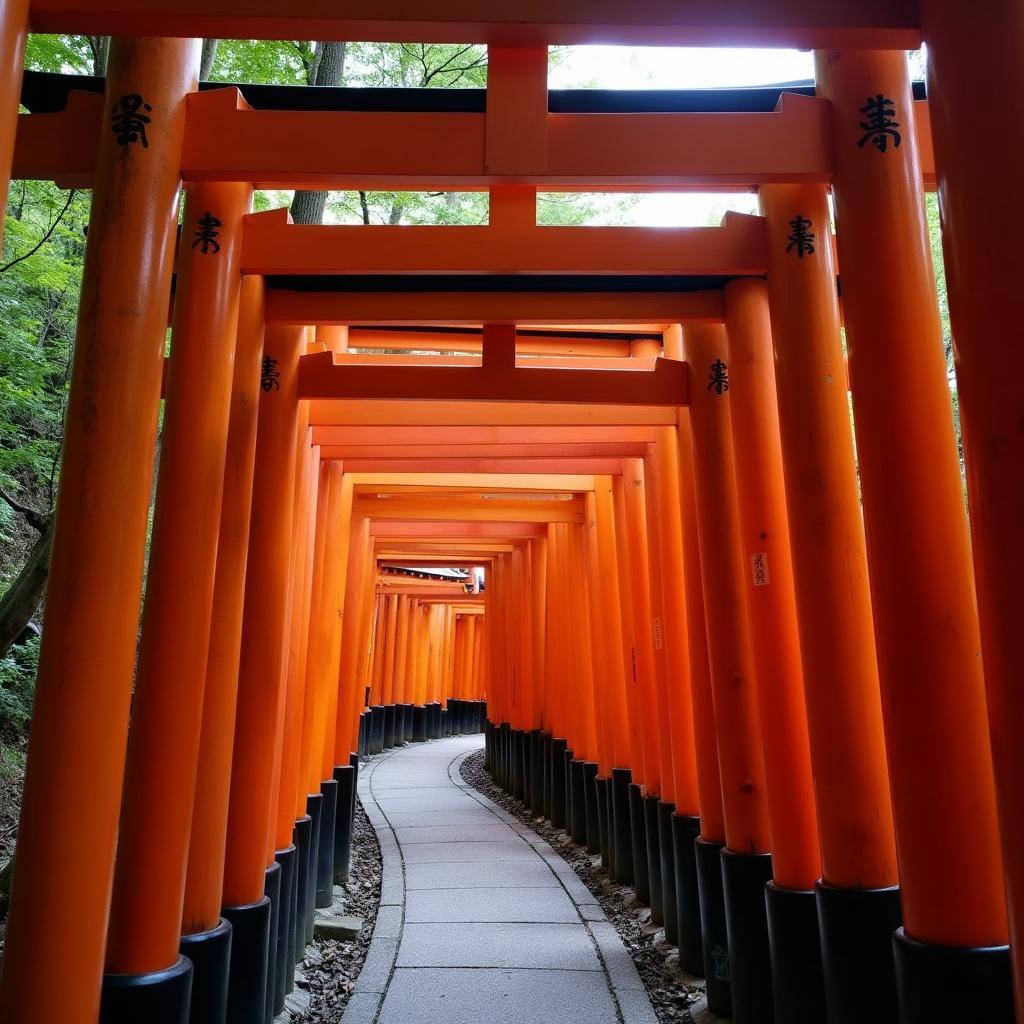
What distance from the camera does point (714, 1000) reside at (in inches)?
187

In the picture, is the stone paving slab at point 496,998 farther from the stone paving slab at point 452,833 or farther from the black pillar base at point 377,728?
the black pillar base at point 377,728

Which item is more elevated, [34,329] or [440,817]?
[34,329]

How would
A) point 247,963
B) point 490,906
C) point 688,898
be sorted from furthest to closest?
1. point 490,906
2. point 688,898
3. point 247,963

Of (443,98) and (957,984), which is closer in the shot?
(957,984)

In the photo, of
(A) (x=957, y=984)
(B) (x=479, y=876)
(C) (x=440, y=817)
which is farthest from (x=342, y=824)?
(A) (x=957, y=984)

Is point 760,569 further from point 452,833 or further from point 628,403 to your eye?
point 452,833

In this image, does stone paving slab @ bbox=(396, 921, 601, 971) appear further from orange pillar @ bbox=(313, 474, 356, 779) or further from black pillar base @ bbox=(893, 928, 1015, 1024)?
black pillar base @ bbox=(893, 928, 1015, 1024)

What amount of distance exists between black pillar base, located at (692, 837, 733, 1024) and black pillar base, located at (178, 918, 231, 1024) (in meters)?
2.47

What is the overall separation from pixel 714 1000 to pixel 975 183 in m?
4.24

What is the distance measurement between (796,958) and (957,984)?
120 cm

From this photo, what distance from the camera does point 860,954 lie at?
3203 millimetres

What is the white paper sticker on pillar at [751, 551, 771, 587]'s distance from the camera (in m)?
4.06

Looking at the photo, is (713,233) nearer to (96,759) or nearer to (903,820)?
(903,820)

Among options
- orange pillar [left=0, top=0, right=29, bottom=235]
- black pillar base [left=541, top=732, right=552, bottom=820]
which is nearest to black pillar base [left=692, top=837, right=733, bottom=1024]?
orange pillar [left=0, top=0, right=29, bottom=235]
